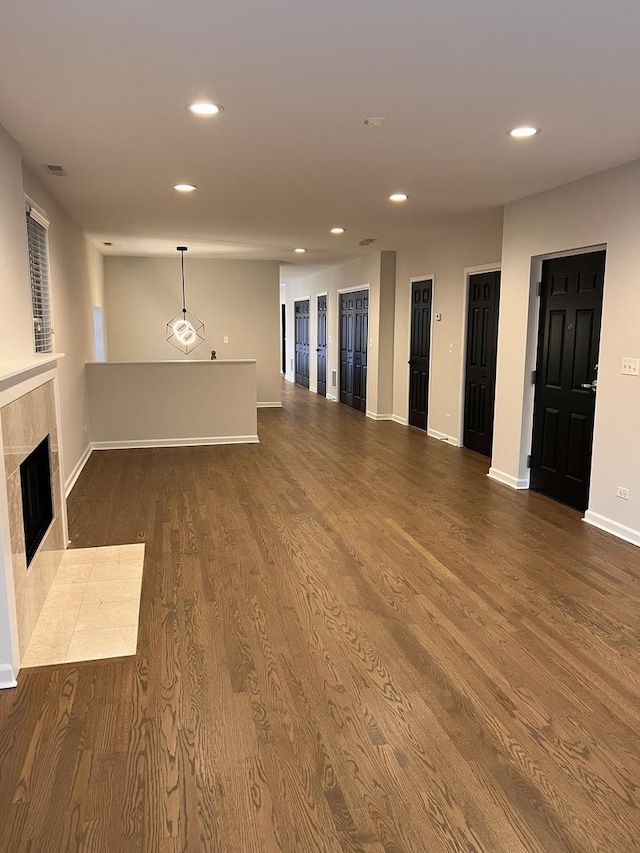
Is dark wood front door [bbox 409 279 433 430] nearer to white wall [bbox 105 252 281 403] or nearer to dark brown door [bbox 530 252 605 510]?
white wall [bbox 105 252 281 403]

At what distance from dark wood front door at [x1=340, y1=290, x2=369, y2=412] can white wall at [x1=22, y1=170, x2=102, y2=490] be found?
4.24m

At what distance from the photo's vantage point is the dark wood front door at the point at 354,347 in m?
9.94

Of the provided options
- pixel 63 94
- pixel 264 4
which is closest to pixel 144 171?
pixel 63 94

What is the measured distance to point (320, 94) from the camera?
2.86 m

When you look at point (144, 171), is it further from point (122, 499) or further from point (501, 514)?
point (501, 514)

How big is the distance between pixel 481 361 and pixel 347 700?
16.7 ft

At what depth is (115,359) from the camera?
10062mm

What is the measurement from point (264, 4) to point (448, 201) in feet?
11.5

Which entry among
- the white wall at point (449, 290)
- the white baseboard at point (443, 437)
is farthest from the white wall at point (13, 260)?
the white baseboard at point (443, 437)

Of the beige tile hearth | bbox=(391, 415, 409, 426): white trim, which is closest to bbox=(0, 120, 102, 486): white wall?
the beige tile hearth

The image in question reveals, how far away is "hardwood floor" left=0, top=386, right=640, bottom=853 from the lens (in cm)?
184

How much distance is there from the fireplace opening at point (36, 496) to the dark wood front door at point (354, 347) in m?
6.78

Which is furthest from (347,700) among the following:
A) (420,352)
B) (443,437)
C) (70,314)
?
(420,352)

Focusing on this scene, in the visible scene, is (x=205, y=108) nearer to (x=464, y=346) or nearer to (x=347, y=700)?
(x=347, y=700)
